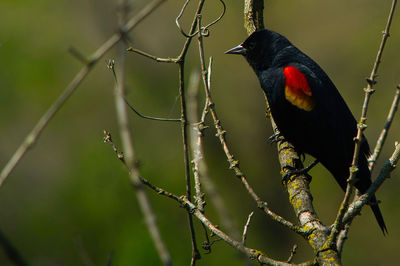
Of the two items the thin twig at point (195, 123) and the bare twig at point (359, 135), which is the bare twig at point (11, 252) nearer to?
the thin twig at point (195, 123)

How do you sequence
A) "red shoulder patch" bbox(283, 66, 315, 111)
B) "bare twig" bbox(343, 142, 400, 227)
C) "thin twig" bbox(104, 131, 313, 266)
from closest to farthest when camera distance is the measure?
"bare twig" bbox(343, 142, 400, 227) < "thin twig" bbox(104, 131, 313, 266) < "red shoulder patch" bbox(283, 66, 315, 111)

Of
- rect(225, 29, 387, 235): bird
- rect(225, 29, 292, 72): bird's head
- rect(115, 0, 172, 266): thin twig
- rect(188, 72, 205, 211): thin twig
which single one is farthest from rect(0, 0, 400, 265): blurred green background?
rect(115, 0, 172, 266): thin twig

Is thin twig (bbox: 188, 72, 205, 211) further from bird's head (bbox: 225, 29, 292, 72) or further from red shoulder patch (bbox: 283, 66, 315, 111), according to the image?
bird's head (bbox: 225, 29, 292, 72)

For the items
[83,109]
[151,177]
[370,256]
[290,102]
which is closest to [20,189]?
[83,109]

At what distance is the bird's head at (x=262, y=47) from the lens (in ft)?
12.2

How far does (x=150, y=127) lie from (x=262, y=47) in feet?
20.8

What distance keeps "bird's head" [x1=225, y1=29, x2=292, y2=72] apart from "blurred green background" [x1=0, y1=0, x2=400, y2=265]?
150 inches

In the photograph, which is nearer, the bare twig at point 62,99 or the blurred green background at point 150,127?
the bare twig at point 62,99

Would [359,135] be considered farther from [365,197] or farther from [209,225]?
[209,225]

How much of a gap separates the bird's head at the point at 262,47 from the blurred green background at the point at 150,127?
381 cm

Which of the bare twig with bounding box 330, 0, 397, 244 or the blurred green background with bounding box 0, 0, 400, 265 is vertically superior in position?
the blurred green background with bounding box 0, 0, 400, 265

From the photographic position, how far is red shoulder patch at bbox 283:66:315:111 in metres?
3.42

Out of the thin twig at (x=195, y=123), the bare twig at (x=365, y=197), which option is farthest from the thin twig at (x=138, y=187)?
the bare twig at (x=365, y=197)

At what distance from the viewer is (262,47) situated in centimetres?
377
